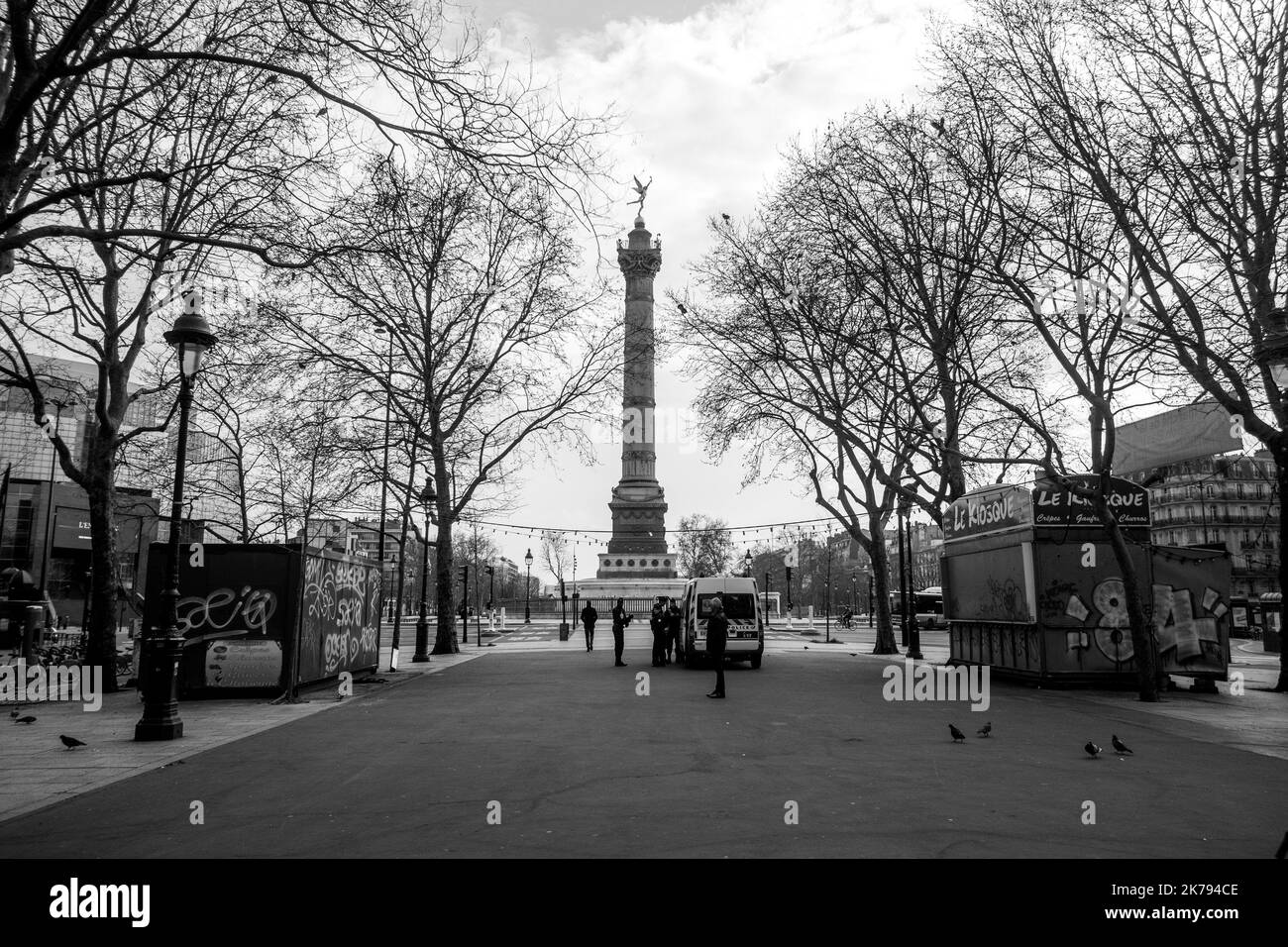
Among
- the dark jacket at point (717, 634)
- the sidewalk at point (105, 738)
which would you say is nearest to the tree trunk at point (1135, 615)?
the dark jacket at point (717, 634)

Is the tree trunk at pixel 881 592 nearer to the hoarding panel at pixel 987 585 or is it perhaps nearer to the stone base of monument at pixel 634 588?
the hoarding panel at pixel 987 585

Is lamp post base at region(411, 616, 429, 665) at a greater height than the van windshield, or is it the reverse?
the van windshield

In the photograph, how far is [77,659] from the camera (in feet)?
67.9

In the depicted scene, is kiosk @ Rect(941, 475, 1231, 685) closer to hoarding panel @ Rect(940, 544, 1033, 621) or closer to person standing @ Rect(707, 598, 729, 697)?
hoarding panel @ Rect(940, 544, 1033, 621)

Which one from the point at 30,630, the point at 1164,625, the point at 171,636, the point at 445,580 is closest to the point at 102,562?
the point at 30,630

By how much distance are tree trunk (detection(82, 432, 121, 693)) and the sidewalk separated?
1.25m

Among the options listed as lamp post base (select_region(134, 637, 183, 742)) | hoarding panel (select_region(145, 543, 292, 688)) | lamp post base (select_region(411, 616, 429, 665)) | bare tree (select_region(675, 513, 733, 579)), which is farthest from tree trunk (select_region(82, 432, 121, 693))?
bare tree (select_region(675, 513, 733, 579))

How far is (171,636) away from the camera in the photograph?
37.4 feet

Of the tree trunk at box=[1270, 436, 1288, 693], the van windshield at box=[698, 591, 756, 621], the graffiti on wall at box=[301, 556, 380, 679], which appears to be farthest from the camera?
the van windshield at box=[698, 591, 756, 621]

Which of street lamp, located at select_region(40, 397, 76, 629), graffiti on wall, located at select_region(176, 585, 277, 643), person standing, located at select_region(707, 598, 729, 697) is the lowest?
person standing, located at select_region(707, 598, 729, 697)

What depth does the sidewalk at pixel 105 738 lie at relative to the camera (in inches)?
320

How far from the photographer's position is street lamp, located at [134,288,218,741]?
11.0 m

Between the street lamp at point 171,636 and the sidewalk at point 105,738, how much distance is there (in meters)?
0.28
